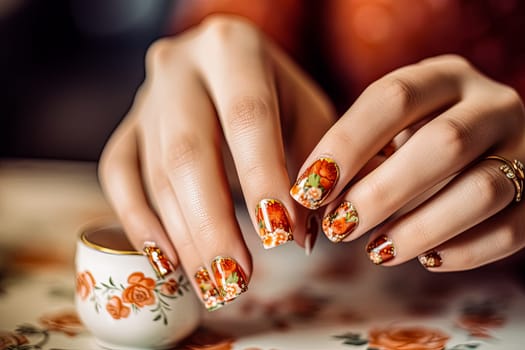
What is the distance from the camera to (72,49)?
4.87 ft

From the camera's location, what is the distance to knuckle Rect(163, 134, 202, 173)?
2.13 feet

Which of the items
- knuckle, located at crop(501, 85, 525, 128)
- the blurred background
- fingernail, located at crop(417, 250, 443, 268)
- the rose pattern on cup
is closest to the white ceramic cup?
the rose pattern on cup

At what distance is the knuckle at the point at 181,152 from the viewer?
65cm

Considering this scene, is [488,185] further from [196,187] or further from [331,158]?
[196,187]

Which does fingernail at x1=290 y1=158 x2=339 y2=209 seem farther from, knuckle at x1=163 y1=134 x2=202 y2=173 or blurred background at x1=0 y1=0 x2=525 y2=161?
blurred background at x1=0 y1=0 x2=525 y2=161

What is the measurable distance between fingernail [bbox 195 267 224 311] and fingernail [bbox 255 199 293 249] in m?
0.08

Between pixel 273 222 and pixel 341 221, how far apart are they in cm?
6

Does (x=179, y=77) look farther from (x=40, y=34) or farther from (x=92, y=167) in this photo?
(x=40, y=34)

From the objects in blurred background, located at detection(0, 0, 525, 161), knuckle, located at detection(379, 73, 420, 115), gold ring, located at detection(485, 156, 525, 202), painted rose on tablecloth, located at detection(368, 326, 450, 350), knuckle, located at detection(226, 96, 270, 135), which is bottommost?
painted rose on tablecloth, located at detection(368, 326, 450, 350)

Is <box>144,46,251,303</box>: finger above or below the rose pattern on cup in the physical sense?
above

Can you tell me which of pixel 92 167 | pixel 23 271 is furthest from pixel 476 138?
pixel 92 167

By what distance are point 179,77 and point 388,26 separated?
56 centimetres

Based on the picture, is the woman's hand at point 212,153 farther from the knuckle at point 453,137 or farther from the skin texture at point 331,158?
the knuckle at point 453,137

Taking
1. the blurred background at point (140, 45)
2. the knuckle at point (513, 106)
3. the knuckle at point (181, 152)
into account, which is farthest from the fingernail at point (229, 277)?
the blurred background at point (140, 45)
